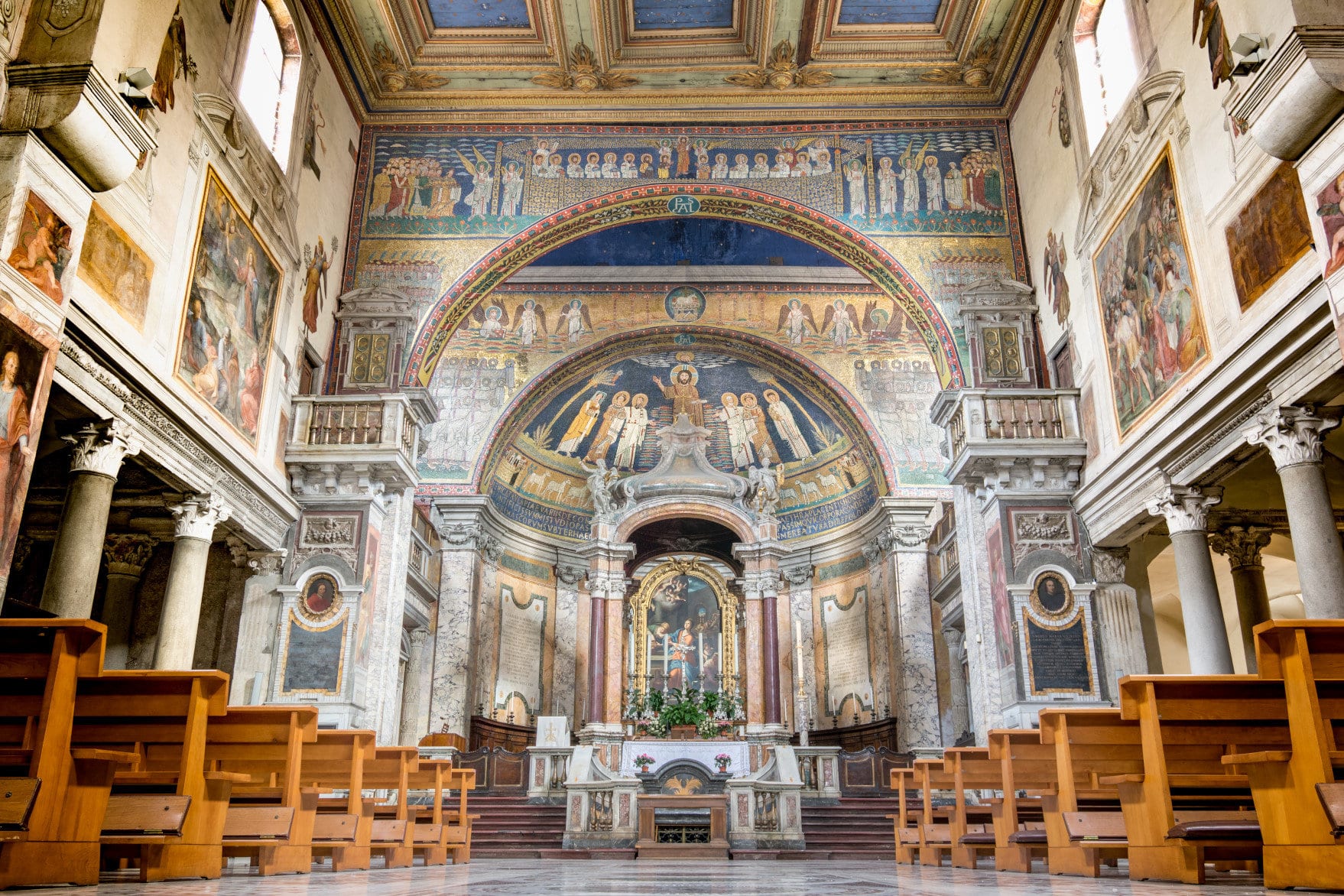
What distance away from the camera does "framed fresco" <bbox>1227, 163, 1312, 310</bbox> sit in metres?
9.02

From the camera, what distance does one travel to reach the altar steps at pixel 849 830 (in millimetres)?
14602

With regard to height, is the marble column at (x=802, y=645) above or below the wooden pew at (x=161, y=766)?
above

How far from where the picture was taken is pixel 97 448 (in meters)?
9.97

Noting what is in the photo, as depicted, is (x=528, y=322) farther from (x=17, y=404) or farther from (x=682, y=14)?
(x=17, y=404)

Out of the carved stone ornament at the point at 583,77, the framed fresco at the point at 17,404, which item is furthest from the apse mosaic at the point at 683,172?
the framed fresco at the point at 17,404

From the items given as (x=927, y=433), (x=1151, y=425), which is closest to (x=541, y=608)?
(x=927, y=433)

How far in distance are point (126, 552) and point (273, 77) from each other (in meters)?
6.82

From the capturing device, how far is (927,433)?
21875mm

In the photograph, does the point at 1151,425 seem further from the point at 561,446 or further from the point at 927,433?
the point at 561,446

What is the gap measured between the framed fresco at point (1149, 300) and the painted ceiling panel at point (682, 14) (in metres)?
6.63

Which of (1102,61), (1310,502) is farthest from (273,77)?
(1310,502)

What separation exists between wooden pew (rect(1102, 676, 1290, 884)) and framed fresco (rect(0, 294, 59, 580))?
25.1 ft

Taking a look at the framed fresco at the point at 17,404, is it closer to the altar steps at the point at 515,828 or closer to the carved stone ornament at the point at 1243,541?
the altar steps at the point at 515,828

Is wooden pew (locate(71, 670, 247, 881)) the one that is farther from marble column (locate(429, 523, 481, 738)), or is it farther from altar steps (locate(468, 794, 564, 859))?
marble column (locate(429, 523, 481, 738))
